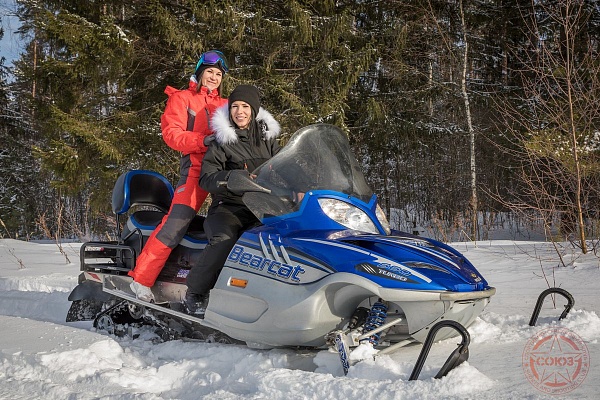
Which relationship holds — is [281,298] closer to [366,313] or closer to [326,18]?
[366,313]

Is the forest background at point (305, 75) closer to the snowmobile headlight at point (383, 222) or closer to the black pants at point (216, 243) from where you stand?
the snowmobile headlight at point (383, 222)

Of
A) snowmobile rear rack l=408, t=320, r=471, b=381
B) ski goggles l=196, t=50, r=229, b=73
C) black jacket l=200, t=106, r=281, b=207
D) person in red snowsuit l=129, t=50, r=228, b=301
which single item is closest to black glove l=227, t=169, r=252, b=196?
black jacket l=200, t=106, r=281, b=207

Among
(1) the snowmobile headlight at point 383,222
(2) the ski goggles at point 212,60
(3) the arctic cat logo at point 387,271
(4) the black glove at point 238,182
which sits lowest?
(3) the arctic cat logo at point 387,271

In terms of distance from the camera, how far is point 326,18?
11234 mm

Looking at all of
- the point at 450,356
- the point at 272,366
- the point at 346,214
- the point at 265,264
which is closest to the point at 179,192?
the point at 265,264

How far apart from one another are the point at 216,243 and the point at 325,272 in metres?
0.90

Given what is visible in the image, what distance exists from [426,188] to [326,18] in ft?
29.0

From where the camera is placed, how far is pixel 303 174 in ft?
11.1

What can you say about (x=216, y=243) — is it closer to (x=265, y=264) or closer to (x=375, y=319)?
(x=265, y=264)

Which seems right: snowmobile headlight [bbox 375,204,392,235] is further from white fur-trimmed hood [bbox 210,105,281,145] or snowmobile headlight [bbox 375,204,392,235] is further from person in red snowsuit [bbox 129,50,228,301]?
person in red snowsuit [bbox 129,50,228,301]

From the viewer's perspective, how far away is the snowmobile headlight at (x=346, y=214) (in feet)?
10.7

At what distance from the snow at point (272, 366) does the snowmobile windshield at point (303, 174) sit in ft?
3.08

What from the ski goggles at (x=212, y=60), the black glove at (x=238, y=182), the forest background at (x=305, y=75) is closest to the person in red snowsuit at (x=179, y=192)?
the ski goggles at (x=212, y=60)

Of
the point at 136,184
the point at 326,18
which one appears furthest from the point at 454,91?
the point at 136,184
